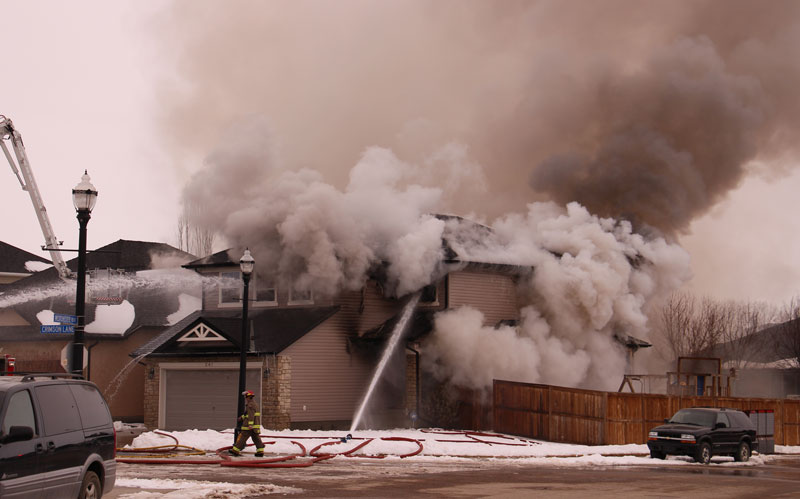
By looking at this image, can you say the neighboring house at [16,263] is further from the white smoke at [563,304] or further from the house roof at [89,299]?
the white smoke at [563,304]

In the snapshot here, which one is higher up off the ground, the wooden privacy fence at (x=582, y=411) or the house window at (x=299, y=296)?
the house window at (x=299, y=296)

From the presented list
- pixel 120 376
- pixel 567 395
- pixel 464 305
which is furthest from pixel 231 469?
pixel 120 376

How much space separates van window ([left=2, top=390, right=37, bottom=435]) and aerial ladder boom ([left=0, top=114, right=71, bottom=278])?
30.2 m

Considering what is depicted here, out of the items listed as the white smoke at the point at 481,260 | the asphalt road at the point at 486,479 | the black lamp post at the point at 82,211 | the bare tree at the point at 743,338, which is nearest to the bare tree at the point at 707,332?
the bare tree at the point at 743,338

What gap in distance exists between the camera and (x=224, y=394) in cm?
3183

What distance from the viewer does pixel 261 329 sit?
3164cm

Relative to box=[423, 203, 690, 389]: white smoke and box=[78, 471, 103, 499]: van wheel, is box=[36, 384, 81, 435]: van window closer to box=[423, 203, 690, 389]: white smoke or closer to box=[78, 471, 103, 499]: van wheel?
box=[78, 471, 103, 499]: van wheel

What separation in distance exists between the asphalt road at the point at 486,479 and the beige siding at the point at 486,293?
38.9 ft

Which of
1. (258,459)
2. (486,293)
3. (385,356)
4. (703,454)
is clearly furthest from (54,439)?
(486,293)

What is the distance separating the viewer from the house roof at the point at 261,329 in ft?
100

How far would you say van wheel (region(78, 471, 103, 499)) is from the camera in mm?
11297

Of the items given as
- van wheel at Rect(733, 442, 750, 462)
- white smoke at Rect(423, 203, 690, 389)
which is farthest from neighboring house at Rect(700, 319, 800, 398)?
van wheel at Rect(733, 442, 750, 462)

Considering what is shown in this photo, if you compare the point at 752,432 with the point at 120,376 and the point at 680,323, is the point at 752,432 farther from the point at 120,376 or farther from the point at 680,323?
the point at 680,323

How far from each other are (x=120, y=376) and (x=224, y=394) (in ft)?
22.8
